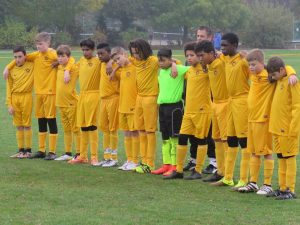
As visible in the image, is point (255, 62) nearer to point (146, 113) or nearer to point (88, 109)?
point (146, 113)

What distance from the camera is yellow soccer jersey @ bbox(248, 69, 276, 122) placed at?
30.2 ft

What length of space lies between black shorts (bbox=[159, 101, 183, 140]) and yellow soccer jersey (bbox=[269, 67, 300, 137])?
2.10 m

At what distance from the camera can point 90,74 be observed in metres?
11.8

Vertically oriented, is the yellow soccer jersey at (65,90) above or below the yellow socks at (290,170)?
above

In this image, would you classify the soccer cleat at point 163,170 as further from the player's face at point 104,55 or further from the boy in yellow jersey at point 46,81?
the boy in yellow jersey at point 46,81

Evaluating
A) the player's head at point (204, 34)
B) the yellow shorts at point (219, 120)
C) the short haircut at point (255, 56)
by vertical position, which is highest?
the player's head at point (204, 34)

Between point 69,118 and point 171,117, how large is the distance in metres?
2.21

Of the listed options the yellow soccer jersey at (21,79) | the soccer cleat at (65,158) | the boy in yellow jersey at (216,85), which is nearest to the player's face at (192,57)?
the boy in yellow jersey at (216,85)

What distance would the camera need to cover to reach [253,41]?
243 feet

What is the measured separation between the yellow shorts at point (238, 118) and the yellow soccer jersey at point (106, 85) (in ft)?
8.37

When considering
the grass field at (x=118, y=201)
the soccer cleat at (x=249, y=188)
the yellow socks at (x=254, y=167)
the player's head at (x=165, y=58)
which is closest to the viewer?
the grass field at (x=118, y=201)

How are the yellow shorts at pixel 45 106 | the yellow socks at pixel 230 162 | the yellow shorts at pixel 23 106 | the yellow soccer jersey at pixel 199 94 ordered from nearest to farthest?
the yellow socks at pixel 230 162
the yellow soccer jersey at pixel 199 94
the yellow shorts at pixel 45 106
the yellow shorts at pixel 23 106

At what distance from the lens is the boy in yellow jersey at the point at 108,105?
1166cm

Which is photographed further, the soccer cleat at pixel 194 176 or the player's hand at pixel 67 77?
the player's hand at pixel 67 77
